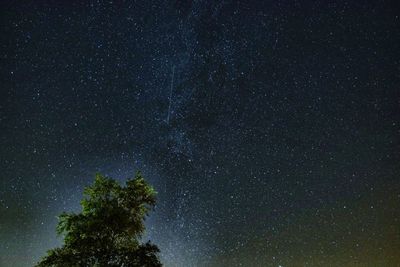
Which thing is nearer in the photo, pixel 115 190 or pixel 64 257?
pixel 64 257

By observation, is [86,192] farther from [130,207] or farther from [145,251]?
[145,251]

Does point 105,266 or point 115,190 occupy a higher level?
point 115,190

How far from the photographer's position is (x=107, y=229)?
16859mm

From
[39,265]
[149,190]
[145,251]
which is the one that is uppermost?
[149,190]

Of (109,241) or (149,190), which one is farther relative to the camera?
(149,190)

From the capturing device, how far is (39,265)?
1616 cm

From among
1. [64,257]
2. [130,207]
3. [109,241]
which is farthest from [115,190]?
[64,257]

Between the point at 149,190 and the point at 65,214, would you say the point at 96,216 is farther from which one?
the point at 149,190

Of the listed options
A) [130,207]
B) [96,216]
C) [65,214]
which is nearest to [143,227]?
[130,207]

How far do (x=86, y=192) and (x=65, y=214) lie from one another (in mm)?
1210

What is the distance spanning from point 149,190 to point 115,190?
56.0 inches

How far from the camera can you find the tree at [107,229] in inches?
645

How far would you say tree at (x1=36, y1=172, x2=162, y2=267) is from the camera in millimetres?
16391

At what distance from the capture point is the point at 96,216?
1702cm
